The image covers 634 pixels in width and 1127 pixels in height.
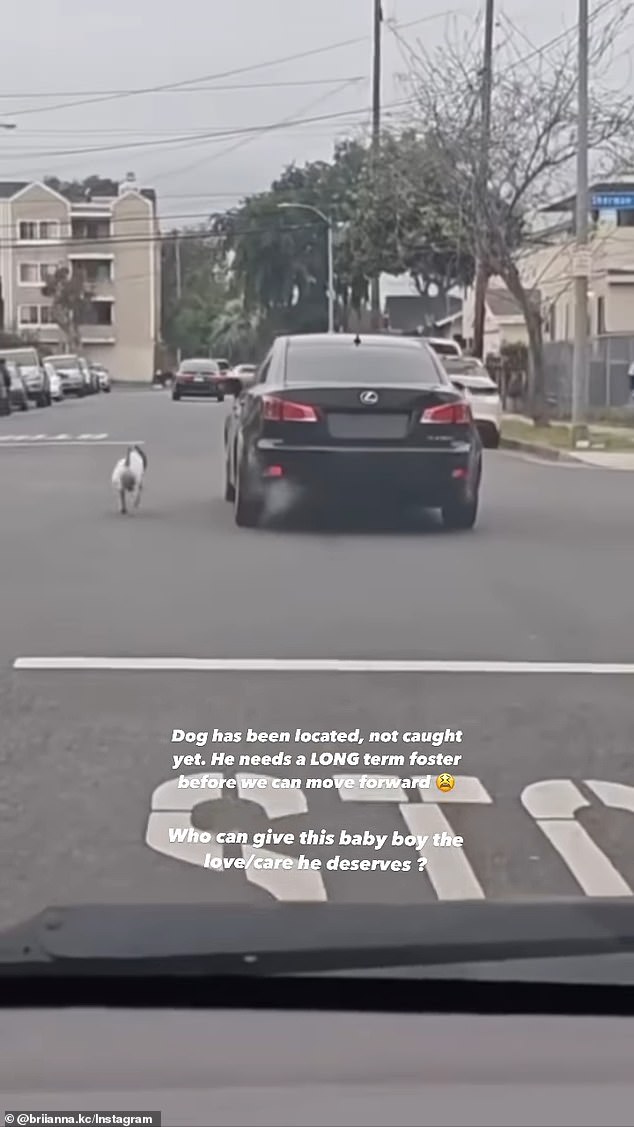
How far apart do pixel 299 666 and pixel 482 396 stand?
1914cm

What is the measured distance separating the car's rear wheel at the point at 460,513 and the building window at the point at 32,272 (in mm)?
89519

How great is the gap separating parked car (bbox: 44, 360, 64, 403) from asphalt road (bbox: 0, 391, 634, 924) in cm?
4122

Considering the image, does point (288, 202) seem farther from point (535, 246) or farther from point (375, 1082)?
point (375, 1082)

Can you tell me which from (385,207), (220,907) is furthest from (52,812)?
(385,207)

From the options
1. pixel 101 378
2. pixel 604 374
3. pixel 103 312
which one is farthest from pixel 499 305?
pixel 103 312

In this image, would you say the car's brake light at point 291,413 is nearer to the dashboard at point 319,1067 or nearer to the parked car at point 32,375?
the dashboard at point 319,1067

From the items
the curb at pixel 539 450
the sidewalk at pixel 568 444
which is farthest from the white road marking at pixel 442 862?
the curb at pixel 539 450

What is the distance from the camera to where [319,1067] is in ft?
10.9

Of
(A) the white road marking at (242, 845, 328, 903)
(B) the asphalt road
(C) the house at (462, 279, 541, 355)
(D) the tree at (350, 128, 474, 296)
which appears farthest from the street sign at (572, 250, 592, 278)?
(C) the house at (462, 279, 541, 355)

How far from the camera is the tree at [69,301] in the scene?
326 feet

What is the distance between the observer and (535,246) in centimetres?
4284

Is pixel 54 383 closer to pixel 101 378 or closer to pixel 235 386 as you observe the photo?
pixel 101 378

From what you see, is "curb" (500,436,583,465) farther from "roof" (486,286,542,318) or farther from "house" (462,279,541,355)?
"roof" (486,286,542,318)

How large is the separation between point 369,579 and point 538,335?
2356 centimetres
